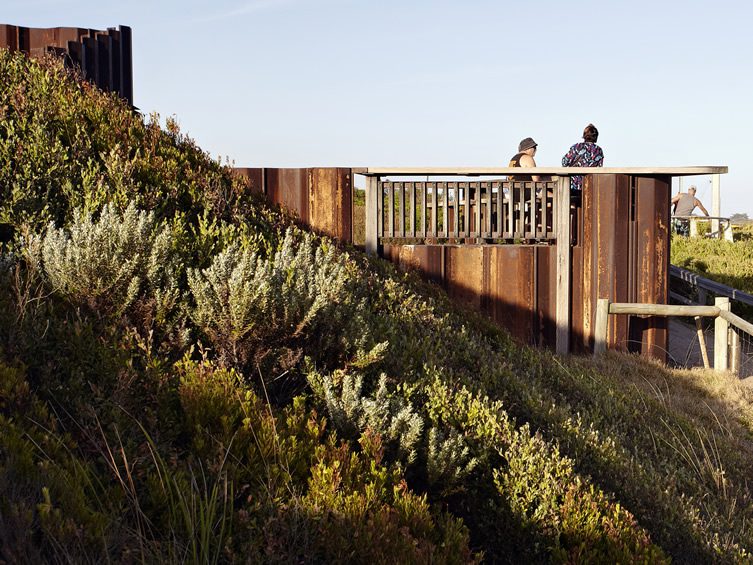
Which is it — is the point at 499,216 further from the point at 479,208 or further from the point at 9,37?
the point at 9,37

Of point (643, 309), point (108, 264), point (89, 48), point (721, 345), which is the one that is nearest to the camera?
point (108, 264)

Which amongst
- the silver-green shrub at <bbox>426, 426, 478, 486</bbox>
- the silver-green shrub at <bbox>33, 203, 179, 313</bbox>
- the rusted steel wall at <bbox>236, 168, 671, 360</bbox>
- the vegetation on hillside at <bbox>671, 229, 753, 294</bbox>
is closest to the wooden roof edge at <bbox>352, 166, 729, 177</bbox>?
the rusted steel wall at <bbox>236, 168, 671, 360</bbox>

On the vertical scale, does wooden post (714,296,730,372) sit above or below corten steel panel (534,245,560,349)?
below

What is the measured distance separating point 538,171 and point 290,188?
3.46 meters

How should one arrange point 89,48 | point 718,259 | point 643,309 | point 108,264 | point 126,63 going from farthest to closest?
point 718,259, point 126,63, point 89,48, point 643,309, point 108,264

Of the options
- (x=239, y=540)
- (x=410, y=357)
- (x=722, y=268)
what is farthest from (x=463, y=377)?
(x=722, y=268)

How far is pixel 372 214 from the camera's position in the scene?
11.1 meters

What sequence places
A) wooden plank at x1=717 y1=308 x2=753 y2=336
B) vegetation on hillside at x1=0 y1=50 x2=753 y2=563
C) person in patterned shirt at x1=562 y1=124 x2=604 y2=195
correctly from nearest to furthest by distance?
vegetation on hillside at x1=0 y1=50 x2=753 y2=563, wooden plank at x1=717 y1=308 x2=753 y2=336, person in patterned shirt at x1=562 y1=124 x2=604 y2=195

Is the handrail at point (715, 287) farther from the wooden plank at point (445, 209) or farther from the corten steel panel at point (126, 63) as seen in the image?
the corten steel panel at point (126, 63)

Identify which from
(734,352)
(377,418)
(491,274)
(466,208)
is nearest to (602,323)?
(491,274)

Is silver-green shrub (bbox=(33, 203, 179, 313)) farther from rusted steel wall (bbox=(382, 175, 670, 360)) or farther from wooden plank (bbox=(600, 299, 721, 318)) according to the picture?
wooden plank (bbox=(600, 299, 721, 318))

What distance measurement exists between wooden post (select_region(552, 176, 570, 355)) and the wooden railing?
11 cm

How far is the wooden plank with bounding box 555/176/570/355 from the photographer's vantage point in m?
11.1

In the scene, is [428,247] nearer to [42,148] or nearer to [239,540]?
[42,148]
